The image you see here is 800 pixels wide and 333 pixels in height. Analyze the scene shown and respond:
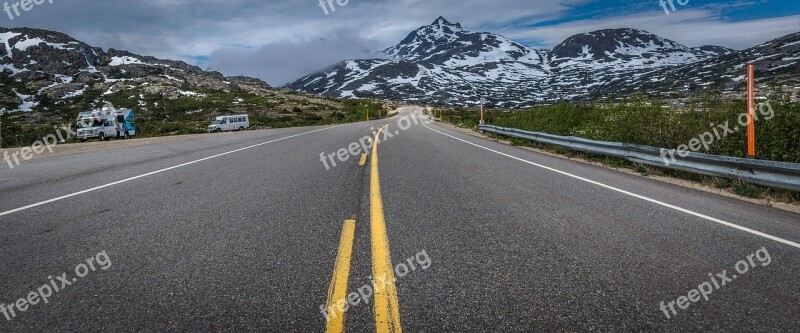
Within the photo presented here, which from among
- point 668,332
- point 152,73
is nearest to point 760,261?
point 668,332

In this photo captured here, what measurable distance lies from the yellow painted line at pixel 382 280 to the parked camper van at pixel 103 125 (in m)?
31.4

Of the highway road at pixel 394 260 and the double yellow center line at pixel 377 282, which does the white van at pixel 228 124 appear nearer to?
the highway road at pixel 394 260

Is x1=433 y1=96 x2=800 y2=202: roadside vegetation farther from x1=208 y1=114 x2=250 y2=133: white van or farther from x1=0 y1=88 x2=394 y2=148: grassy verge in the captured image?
x1=0 y1=88 x2=394 y2=148: grassy verge

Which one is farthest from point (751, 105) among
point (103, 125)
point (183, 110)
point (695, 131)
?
point (183, 110)

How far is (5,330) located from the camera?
2.75 metres

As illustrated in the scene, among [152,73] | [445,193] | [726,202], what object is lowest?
[726,202]

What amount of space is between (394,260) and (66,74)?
496 ft

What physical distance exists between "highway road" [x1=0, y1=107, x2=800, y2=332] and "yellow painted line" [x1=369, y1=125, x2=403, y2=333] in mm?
17

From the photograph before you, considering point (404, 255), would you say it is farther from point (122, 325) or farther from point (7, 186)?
point (7, 186)

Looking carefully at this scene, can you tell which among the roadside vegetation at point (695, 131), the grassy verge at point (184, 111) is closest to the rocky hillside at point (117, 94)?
the grassy verge at point (184, 111)

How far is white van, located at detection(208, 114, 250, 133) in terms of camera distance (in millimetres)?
41250

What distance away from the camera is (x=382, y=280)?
335 centimetres

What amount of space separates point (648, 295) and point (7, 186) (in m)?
10.9

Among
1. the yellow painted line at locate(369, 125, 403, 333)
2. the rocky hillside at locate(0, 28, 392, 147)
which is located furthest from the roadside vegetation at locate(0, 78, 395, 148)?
the yellow painted line at locate(369, 125, 403, 333)
